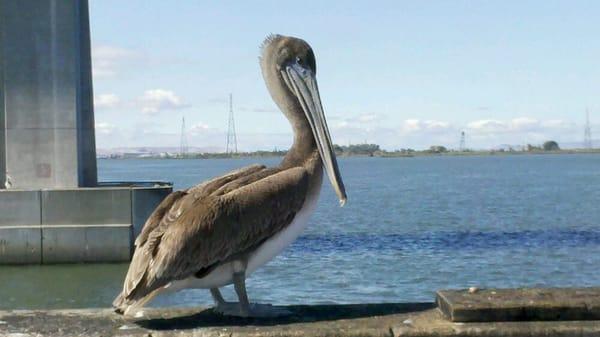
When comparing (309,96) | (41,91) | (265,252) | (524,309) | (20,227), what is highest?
(41,91)

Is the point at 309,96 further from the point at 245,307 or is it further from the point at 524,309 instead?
the point at 524,309

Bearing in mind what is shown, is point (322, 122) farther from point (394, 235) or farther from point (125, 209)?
point (394, 235)

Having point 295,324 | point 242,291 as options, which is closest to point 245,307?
point 242,291

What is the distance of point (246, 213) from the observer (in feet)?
18.5

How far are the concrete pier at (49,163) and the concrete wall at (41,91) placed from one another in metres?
0.02

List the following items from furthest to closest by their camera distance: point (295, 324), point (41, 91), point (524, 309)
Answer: point (41, 91) → point (295, 324) → point (524, 309)

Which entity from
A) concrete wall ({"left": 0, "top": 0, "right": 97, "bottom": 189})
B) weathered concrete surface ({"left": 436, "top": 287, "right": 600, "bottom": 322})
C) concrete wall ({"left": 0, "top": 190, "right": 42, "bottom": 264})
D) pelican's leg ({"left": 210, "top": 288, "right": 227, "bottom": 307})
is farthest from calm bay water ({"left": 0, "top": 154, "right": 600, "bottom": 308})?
weathered concrete surface ({"left": 436, "top": 287, "right": 600, "bottom": 322})

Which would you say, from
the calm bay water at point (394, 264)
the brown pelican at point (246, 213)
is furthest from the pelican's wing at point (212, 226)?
the calm bay water at point (394, 264)

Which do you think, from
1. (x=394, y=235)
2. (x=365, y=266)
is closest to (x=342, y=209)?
(x=394, y=235)

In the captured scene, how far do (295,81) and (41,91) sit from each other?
1747cm

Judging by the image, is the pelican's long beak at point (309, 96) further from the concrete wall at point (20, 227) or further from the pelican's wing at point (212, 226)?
the concrete wall at point (20, 227)

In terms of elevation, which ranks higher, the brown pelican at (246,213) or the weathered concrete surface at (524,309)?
the brown pelican at (246,213)

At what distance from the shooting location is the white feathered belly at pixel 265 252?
18.9 ft

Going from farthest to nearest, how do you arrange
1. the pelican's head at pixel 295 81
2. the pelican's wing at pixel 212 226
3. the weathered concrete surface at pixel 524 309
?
the pelican's head at pixel 295 81 < the pelican's wing at pixel 212 226 < the weathered concrete surface at pixel 524 309
